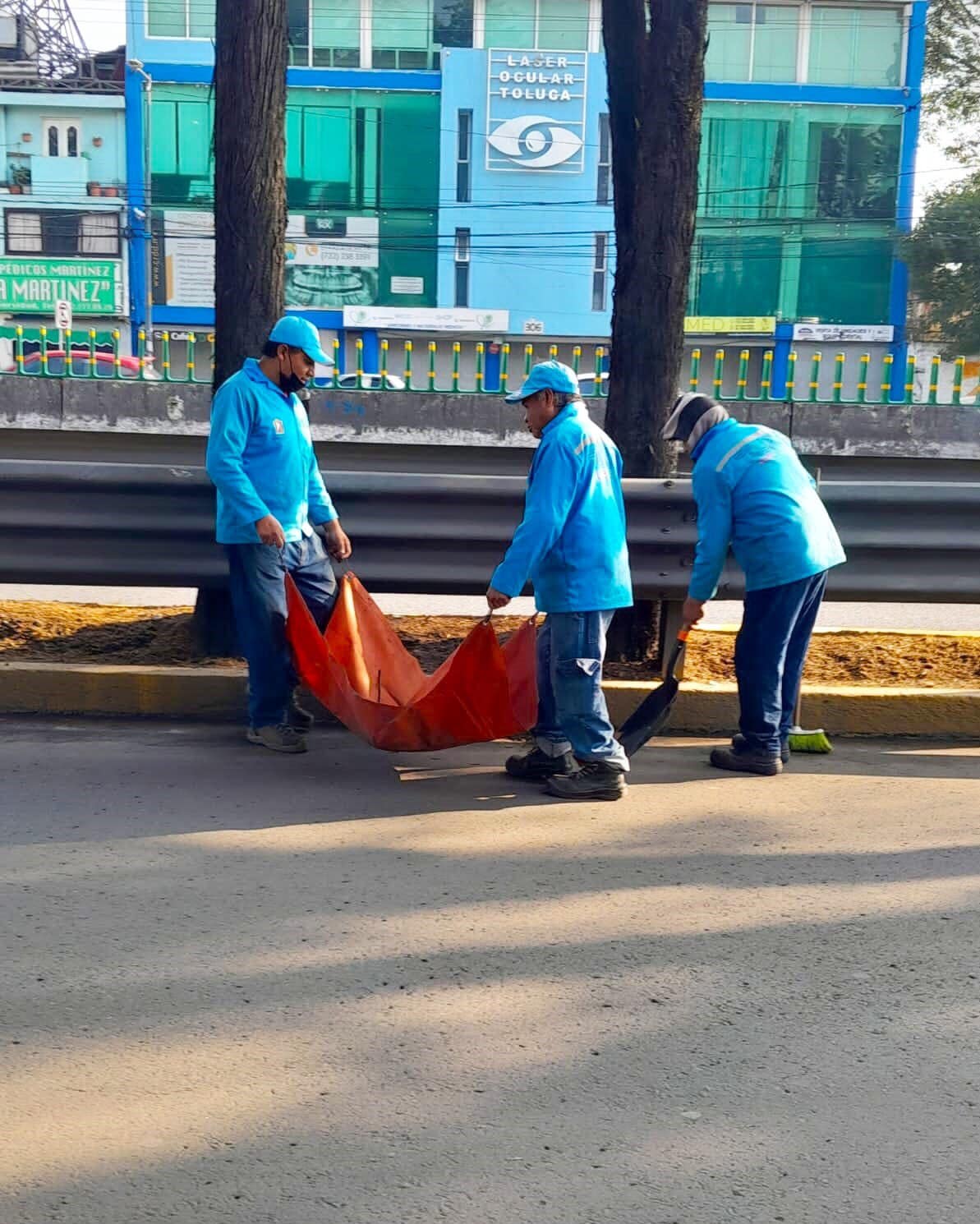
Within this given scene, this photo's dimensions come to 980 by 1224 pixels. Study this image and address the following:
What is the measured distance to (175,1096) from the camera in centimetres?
292

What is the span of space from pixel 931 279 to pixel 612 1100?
4148 cm

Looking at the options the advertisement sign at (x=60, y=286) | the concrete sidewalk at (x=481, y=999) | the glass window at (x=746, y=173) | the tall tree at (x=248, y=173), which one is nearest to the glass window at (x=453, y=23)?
the glass window at (x=746, y=173)

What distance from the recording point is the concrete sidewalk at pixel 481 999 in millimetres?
2645

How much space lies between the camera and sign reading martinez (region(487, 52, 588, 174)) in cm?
4391

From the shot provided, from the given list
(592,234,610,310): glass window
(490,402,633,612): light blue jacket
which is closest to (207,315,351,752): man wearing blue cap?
(490,402,633,612): light blue jacket

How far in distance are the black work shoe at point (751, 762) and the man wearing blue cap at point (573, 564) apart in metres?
0.55

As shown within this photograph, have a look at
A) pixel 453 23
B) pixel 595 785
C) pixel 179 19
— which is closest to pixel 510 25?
pixel 453 23

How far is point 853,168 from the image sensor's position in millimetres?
45250

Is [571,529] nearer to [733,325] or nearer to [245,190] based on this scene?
[245,190]

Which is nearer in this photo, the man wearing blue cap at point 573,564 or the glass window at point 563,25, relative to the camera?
the man wearing blue cap at point 573,564

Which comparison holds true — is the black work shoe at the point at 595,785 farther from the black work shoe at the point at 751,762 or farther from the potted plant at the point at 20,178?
the potted plant at the point at 20,178

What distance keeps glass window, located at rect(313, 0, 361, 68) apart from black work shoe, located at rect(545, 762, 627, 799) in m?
43.5

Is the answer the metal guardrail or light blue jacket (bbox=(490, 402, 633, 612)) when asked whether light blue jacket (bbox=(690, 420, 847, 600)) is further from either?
the metal guardrail

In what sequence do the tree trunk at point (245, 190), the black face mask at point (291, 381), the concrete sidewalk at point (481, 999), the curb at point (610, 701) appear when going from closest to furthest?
the concrete sidewalk at point (481, 999) → the black face mask at point (291, 381) → the curb at point (610, 701) → the tree trunk at point (245, 190)
